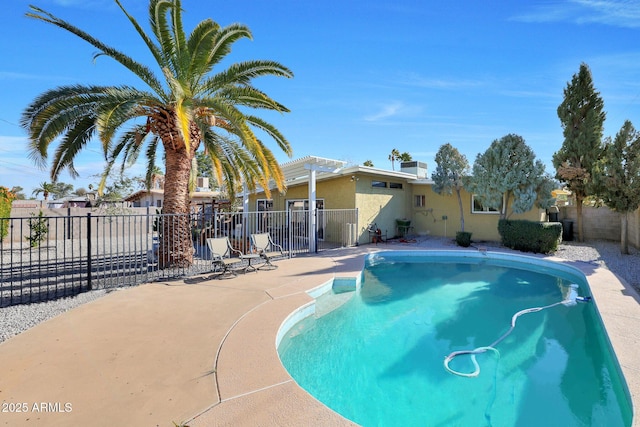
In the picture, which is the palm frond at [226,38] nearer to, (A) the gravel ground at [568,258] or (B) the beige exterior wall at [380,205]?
(A) the gravel ground at [568,258]

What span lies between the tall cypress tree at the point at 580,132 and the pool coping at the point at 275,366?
973 cm

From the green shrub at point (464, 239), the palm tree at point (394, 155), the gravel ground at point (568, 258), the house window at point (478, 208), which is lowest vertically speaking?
the gravel ground at point (568, 258)

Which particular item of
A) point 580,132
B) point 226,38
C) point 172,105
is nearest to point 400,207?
point 580,132

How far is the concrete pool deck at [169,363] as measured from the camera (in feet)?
10.1

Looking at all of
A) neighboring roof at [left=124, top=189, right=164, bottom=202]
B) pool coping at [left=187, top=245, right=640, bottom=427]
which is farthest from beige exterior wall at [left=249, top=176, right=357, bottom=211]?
neighboring roof at [left=124, top=189, right=164, bottom=202]

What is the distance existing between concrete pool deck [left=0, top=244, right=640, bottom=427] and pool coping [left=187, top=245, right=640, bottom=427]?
0.01m

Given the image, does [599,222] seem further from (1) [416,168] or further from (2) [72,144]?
(2) [72,144]

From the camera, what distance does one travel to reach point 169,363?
160 inches

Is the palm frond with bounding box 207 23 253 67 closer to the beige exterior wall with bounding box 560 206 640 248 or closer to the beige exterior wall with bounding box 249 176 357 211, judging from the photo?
the beige exterior wall with bounding box 249 176 357 211

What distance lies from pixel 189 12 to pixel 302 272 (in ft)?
26.1

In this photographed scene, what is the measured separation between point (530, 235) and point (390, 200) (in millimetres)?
7139

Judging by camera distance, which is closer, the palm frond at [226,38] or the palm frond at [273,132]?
the palm frond at [226,38]

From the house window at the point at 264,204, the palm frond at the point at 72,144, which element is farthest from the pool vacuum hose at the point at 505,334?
the house window at the point at 264,204

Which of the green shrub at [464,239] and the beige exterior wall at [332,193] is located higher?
the beige exterior wall at [332,193]
